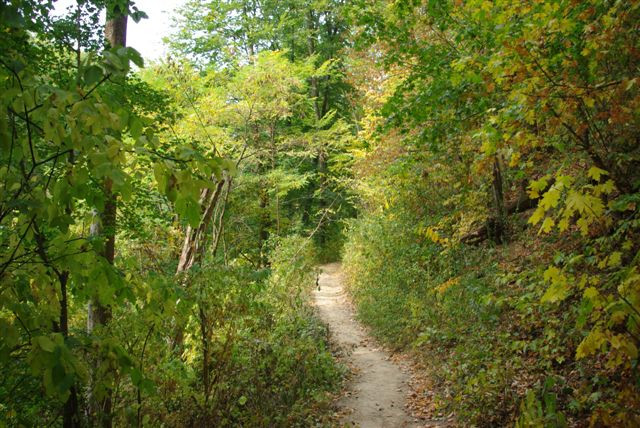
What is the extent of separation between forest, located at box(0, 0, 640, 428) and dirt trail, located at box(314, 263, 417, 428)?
0.20m

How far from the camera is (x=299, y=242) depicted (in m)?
15.3

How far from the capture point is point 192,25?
63.0 ft

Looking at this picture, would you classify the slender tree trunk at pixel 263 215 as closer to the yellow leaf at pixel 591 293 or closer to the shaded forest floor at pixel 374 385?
the shaded forest floor at pixel 374 385

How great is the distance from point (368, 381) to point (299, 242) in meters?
7.51

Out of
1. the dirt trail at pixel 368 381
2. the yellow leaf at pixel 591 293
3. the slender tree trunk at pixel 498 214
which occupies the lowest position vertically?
the dirt trail at pixel 368 381

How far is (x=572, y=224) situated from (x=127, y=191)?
307 inches

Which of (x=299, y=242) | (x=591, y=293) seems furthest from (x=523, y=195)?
(x=591, y=293)

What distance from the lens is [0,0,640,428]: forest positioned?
196 cm

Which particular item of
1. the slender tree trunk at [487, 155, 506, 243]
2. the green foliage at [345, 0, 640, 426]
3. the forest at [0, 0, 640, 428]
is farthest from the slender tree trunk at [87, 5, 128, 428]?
the slender tree trunk at [487, 155, 506, 243]

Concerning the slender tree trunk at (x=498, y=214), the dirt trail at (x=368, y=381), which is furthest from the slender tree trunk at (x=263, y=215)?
the slender tree trunk at (x=498, y=214)

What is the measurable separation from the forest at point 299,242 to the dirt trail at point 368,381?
0.20m

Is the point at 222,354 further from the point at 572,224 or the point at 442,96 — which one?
the point at 572,224

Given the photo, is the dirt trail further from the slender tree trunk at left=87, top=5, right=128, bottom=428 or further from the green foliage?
the slender tree trunk at left=87, top=5, right=128, bottom=428

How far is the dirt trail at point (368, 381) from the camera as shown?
6723mm
